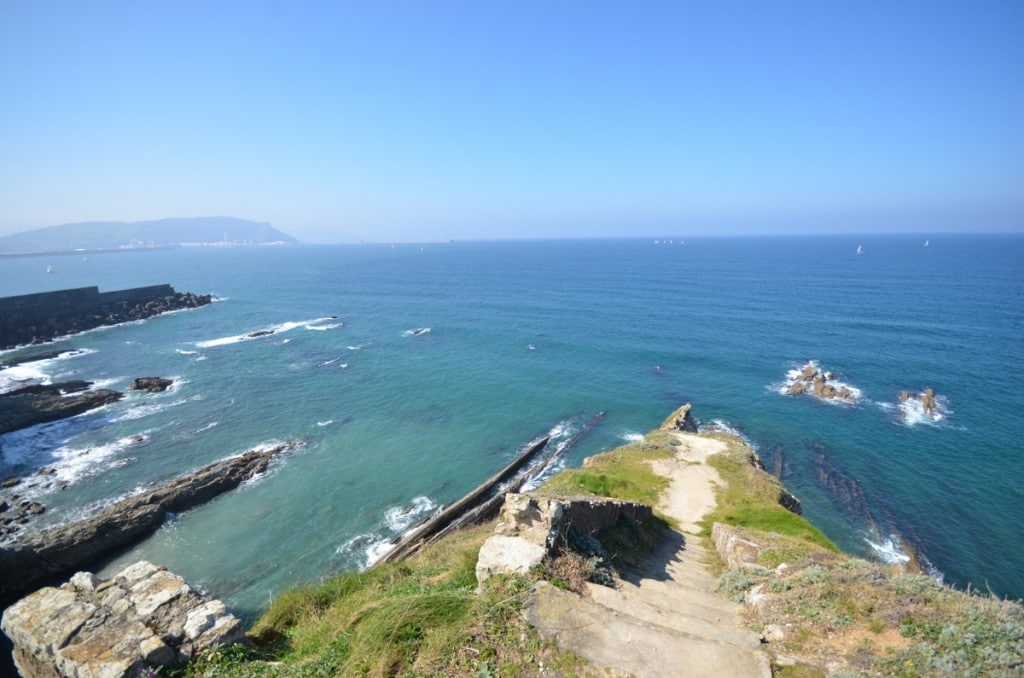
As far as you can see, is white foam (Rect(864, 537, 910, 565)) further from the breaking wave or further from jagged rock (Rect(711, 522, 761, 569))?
the breaking wave

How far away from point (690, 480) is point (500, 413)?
19866mm

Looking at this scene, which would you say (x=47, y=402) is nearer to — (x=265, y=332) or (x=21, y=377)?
(x=21, y=377)

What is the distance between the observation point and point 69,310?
8019cm

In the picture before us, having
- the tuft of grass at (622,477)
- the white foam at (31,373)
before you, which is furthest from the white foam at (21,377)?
the tuft of grass at (622,477)

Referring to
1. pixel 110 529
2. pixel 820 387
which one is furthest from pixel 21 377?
pixel 820 387

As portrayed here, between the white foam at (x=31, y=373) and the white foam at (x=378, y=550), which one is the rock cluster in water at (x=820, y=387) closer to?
the white foam at (x=378, y=550)

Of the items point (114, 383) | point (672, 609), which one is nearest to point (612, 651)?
point (672, 609)

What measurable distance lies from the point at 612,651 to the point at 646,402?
131ft

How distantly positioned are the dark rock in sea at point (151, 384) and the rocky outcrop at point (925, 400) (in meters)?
73.7

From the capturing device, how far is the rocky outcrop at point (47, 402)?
4167cm

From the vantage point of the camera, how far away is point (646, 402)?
47.1 meters

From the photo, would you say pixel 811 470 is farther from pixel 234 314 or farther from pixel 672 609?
pixel 234 314

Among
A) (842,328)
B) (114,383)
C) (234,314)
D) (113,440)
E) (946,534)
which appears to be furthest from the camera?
(234,314)

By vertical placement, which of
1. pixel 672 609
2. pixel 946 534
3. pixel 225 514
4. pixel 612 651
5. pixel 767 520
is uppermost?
pixel 612 651
